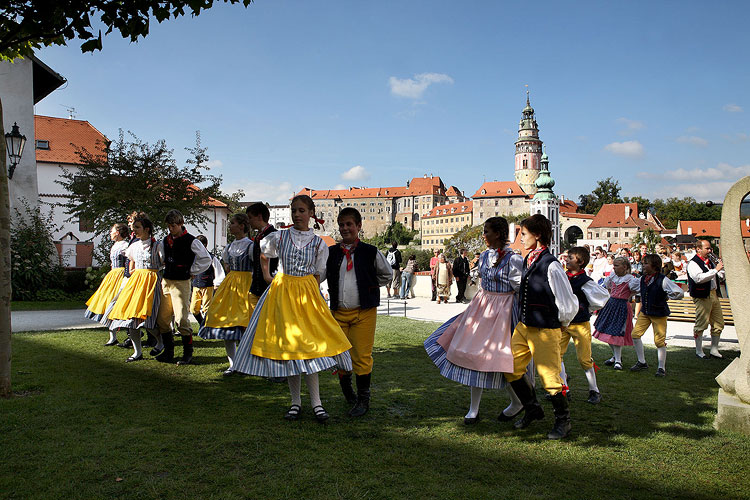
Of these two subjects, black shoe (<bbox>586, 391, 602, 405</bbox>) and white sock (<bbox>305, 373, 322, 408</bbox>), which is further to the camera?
black shoe (<bbox>586, 391, 602, 405</bbox>)

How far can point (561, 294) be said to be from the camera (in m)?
4.62

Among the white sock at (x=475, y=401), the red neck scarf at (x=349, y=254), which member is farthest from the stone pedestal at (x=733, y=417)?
the red neck scarf at (x=349, y=254)

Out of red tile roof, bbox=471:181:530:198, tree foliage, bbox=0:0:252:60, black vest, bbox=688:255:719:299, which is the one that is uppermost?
red tile roof, bbox=471:181:530:198

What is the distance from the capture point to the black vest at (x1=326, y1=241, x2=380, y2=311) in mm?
5180

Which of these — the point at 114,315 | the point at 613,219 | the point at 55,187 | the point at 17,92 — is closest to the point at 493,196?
the point at 613,219

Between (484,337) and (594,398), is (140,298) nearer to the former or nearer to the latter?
(484,337)

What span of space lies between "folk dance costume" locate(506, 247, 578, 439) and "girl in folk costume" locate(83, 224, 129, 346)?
6.54 meters

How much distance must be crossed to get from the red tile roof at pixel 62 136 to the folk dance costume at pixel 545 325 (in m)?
45.2

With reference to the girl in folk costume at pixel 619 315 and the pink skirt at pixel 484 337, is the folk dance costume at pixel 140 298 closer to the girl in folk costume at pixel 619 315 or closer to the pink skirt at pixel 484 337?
the pink skirt at pixel 484 337

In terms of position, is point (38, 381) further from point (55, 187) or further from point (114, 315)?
point (55, 187)

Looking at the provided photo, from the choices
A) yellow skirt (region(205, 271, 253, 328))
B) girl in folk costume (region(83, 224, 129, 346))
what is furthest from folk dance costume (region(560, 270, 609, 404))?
girl in folk costume (region(83, 224, 129, 346))

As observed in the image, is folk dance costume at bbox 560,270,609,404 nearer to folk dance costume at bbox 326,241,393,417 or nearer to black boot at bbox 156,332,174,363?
folk dance costume at bbox 326,241,393,417

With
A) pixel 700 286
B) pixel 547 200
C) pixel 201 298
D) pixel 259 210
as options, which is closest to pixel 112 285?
pixel 201 298

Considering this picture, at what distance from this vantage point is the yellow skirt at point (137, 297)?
7426 mm
